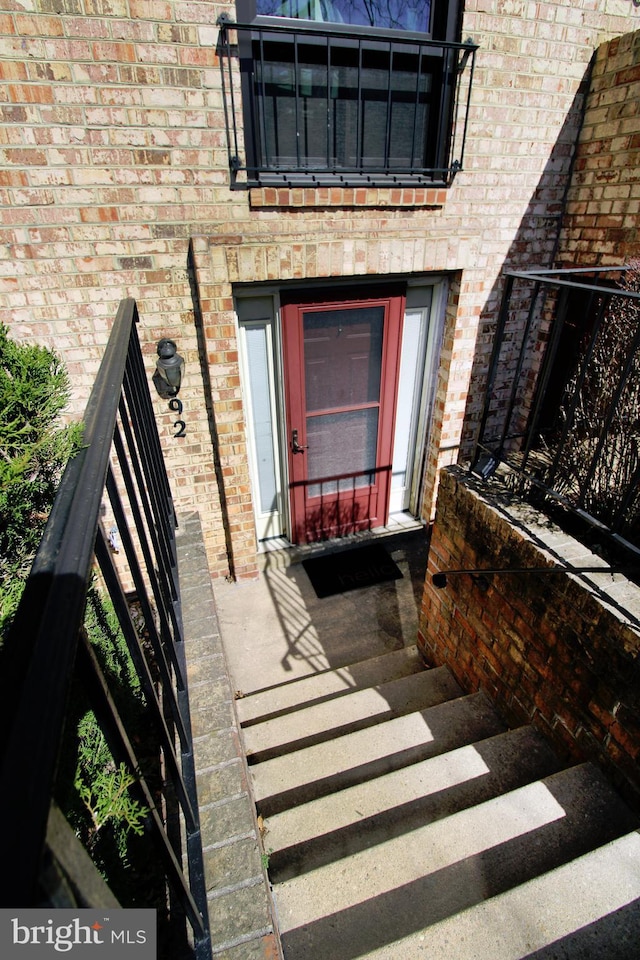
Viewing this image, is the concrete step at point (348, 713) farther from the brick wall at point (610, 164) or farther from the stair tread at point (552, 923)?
the brick wall at point (610, 164)

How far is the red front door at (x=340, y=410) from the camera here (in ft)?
12.0

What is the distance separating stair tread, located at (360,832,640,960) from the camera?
143 centimetres

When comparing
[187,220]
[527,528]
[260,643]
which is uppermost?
[187,220]

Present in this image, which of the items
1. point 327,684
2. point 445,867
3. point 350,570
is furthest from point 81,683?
point 350,570

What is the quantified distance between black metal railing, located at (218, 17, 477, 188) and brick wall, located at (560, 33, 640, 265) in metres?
0.98

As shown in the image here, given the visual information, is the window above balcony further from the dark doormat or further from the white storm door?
the dark doormat

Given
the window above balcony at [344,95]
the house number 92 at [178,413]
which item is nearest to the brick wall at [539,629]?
the house number 92 at [178,413]

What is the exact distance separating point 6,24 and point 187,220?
3.64 feet

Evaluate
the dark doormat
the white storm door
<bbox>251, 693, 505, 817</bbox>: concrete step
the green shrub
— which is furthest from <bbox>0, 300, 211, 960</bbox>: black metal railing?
the white storm door

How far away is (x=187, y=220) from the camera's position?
9.49 ft

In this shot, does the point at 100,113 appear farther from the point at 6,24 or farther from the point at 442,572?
the point at 442,572

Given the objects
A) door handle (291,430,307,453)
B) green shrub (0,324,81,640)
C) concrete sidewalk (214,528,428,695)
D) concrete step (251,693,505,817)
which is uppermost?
green shrub (0,324,81,640)

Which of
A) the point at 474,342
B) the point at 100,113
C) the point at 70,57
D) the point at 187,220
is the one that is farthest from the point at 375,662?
the point at 70,57

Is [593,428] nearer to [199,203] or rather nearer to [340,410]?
[340,410]
